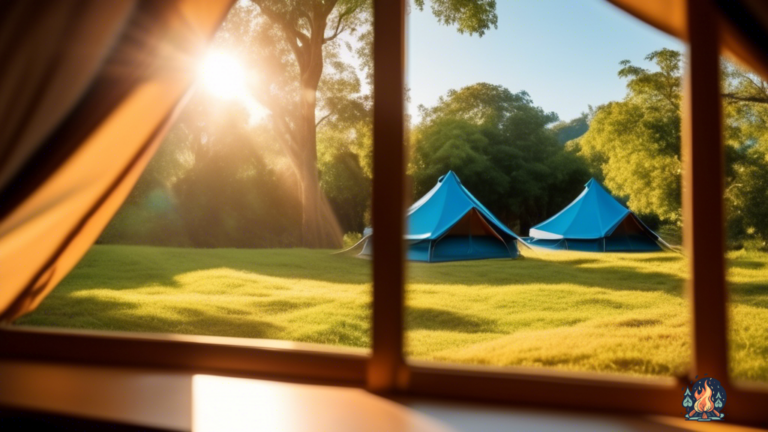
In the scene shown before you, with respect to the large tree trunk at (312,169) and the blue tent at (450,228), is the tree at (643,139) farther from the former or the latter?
the large tree trunk at (312,169)

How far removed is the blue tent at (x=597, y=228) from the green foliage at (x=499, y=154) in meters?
0.38

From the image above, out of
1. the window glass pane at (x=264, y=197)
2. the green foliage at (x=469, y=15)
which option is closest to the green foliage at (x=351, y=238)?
the window glass pane at (x=264, y=197)

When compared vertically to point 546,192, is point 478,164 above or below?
above

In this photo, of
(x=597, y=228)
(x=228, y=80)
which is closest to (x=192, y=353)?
(x=597, y=228)

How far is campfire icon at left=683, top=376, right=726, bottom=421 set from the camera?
94 centimetres

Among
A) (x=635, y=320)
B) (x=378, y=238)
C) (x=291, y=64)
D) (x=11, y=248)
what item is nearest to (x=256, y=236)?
(x=291, y=64)

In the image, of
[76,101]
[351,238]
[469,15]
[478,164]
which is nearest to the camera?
[76,101]

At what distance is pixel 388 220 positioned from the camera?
1117 mm

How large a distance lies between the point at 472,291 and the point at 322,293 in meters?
1.52

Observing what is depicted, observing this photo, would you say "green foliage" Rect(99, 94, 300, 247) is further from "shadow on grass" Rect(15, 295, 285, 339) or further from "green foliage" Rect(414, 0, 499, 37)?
"green foliage" Rect(414, 0, 499, 37)

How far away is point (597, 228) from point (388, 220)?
509 centimetres

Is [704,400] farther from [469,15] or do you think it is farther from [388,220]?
[469,15]

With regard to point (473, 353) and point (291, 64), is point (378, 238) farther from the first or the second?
point (291, 64)

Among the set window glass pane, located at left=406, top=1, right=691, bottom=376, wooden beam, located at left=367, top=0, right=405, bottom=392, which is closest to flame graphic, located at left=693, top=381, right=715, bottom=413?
wooden beam, located at left=367, top=0, right=405, bottom=392
